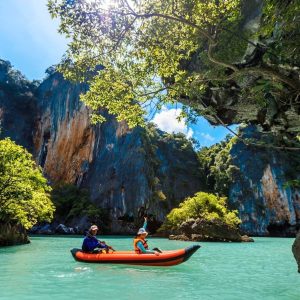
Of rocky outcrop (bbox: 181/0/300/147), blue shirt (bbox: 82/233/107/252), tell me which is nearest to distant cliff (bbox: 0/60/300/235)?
blue shirt (bbox: 82/233/107/252)

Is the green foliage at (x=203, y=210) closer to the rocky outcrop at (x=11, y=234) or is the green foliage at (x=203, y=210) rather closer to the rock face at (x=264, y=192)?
the rocky outcrop at (x=11, y=234)

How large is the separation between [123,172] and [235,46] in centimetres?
4784

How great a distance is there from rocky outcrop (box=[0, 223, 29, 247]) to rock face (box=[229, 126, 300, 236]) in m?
38.6

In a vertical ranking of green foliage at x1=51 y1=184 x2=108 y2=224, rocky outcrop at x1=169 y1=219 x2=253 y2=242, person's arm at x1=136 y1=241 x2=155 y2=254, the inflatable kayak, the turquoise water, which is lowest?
the turquoise water

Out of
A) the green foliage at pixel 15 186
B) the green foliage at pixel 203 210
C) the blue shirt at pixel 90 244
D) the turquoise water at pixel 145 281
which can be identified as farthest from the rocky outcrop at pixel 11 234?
the green foliage at pixel 203 210

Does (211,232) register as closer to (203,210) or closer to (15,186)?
(203,210)

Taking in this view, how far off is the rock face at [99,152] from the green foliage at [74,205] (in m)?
1.48

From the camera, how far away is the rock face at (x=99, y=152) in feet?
182

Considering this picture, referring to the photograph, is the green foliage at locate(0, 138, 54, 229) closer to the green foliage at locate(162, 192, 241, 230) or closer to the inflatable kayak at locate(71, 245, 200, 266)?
the inflatable kayak at locate(71, 245, 200, 266)

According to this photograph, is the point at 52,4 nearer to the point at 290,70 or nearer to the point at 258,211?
the point at 290,70

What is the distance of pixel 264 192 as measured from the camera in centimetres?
5969

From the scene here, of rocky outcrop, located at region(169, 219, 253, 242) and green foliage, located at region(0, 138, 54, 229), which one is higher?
green foliage, located at region(0, 138, 54, 229)

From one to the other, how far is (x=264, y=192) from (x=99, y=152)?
88.3ft

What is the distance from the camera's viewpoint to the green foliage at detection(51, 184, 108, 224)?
168 feet
